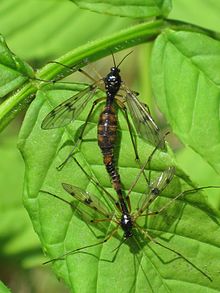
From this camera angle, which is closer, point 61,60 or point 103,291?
point 103,291

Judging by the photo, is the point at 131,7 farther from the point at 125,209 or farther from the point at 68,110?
the point at 125,209

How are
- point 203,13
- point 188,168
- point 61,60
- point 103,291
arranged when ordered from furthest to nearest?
point 188,168, point 203,13, point 61,60, point 103,291

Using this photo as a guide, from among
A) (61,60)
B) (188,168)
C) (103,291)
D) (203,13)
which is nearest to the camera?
(103,291)

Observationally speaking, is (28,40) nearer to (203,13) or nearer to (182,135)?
(203,13)

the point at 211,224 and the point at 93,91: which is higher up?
the point at 93,91

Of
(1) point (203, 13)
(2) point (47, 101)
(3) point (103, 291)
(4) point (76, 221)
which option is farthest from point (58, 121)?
(1) point (203, 13)

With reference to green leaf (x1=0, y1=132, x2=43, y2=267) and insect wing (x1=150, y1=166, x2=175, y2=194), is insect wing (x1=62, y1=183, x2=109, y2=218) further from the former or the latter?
green leaf (x1=0, y1=132, x2=43, y2=267)

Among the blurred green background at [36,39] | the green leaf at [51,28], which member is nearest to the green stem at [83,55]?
the blurred green background at [36,39]

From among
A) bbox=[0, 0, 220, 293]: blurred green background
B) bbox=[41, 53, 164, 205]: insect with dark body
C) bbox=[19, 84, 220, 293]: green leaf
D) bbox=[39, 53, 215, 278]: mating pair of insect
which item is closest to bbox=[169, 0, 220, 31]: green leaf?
bbox=[0, 0, 220, 293]: blurred green background
